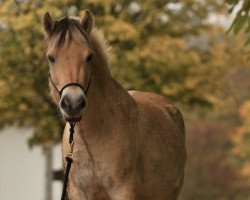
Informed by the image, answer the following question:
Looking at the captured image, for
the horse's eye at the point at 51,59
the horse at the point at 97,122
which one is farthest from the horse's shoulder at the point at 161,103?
the horse's eye at the point at 51,59

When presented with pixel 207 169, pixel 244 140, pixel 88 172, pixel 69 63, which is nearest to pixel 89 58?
pixel 69 63

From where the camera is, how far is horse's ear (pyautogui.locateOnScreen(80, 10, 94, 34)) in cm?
523

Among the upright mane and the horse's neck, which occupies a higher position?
the upright mane

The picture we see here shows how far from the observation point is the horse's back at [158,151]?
6020mm

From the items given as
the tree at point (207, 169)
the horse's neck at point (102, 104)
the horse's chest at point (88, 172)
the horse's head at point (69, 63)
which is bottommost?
the tree at point (207, 169)

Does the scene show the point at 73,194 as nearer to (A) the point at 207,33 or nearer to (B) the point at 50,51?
(B) the point at 50,51

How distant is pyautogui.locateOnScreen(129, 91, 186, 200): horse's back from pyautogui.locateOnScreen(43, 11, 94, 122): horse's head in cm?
118

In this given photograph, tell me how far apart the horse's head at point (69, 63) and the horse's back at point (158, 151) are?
1.18m

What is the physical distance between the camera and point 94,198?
18.0ft

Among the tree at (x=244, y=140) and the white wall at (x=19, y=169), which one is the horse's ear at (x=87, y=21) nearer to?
the white wall at (x=19, y=169)

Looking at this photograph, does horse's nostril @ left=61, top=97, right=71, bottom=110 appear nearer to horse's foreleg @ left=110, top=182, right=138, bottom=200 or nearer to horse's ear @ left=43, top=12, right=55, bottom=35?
horse's ear @ left=43, top=12, right=55, bottom=35

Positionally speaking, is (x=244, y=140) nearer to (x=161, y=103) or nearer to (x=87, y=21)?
(x=161, y=103)

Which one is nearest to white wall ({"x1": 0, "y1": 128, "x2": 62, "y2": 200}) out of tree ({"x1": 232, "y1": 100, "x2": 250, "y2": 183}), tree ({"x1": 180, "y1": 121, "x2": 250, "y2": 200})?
tree ({"x1": 180, "y1": 121, "x2": 250, "y2": 200})

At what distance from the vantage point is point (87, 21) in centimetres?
528
